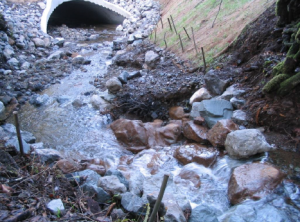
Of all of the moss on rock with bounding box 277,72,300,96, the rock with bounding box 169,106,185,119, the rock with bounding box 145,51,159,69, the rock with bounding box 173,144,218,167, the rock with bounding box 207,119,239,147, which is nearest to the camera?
the moss on rock with bounding box 277,72,300,96

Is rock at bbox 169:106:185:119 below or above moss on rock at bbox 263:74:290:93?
below

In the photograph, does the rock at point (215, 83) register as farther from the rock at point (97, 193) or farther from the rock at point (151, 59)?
the rock at point (97, 193)

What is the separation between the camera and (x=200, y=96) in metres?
5.55

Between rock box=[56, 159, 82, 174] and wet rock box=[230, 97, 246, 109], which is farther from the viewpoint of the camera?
wet rock box=[230, 97, 246, 109]

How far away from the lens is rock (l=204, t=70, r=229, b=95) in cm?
545

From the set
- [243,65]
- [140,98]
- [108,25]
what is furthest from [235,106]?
[108,25]

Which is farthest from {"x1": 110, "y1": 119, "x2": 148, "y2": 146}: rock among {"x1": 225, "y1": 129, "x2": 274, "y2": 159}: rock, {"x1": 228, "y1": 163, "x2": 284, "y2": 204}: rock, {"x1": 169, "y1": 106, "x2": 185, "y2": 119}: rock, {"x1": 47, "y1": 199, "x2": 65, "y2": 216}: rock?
{"x1": 47, "y1": 199, "x2": 65, "y2": 216}: rock

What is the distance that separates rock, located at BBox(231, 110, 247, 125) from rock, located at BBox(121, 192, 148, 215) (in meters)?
2.46

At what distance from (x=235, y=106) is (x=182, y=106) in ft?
4.42

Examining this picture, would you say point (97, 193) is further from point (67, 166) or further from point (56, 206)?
point (67, 166)

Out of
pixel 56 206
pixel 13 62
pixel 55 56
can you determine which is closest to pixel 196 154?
pixel 56 206

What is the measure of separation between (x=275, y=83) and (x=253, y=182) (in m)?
1.89

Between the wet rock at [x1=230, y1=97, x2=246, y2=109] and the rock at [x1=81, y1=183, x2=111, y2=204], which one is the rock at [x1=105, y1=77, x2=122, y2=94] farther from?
the rock at [x1=81, y1=183, x2=111, y2=204]

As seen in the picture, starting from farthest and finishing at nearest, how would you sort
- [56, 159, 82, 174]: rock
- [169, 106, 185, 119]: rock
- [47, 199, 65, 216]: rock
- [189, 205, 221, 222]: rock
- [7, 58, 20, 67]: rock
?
[7, 58, 20, 67]: rock < [169, 106, 185, 119]: rock < [56, 159, 82, 174]: rock < [189, 205, 221, 222]: rock < [47, 199, 65, 216]: rock
